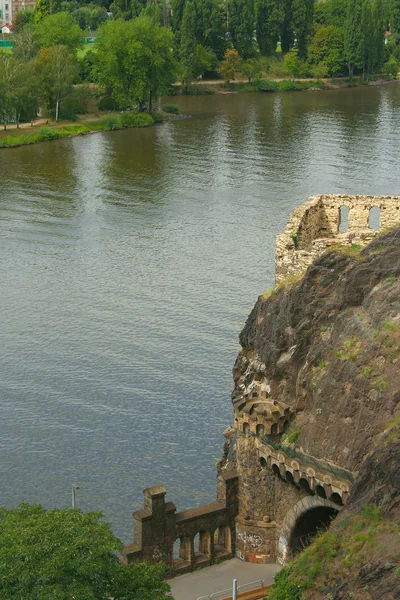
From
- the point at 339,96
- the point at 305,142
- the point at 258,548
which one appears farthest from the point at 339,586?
the point at 339,96

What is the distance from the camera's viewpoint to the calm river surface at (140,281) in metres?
61.0

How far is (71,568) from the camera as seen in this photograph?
37.8 meters

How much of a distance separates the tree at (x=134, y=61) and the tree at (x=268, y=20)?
3980 centimetres

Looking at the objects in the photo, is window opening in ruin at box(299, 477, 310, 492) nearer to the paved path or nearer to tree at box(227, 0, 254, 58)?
the paved path

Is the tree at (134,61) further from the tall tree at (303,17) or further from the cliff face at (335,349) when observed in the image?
the cliff face at (335,349)

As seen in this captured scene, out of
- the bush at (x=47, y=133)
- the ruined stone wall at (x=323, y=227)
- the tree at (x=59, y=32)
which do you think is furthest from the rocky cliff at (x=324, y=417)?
the tree at (x=59, y=32)

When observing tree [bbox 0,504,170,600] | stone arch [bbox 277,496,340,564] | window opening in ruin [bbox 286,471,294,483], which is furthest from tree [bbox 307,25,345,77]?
tree [bbox 0,504,170,600]

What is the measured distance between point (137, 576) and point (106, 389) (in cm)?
2845

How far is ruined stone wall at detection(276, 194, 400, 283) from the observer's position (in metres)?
53.8

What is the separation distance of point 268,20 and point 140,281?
120249 mm

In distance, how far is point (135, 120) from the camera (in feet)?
506

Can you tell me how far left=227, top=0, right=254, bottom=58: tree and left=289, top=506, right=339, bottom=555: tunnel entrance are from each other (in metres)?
152

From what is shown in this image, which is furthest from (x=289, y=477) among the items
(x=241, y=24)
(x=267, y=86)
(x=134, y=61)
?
(x=241, y=24)

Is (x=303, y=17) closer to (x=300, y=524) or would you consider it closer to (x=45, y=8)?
(x=45, y=8)
